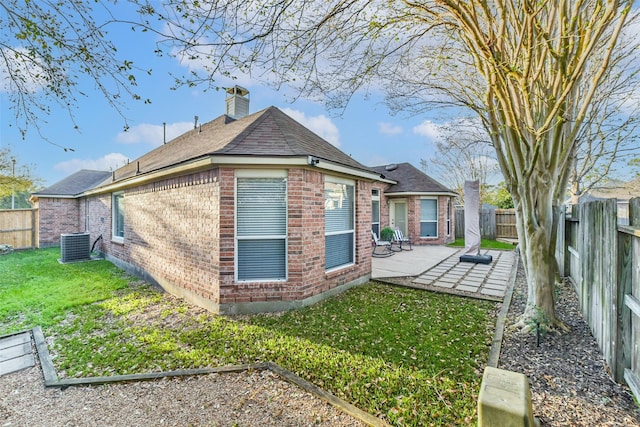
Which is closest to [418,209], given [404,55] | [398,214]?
[398,214]

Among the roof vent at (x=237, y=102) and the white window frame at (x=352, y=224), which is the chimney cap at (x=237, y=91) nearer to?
the roof vent at (x=237, y=102)

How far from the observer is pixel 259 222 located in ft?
17.6

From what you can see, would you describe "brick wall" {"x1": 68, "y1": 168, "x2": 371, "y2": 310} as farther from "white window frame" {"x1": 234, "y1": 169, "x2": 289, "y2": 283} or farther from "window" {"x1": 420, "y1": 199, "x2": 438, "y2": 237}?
"window" {"x1": 420, "y1": 199, "x2": 438, "y2": 237}

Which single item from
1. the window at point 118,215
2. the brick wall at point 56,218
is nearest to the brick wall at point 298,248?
the window at point 118,215

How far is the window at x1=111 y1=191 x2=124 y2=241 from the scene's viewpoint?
9.79 meters

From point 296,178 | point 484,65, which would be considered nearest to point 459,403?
point 296,178

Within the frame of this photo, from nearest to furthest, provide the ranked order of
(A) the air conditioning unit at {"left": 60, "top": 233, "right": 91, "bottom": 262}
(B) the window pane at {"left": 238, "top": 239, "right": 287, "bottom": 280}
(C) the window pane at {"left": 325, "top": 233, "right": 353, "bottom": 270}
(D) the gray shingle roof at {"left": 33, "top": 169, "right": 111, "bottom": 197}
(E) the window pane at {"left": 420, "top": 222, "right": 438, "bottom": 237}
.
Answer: (B) the window pane at {"left": 238, "top": 239, "right": 287, "bottom": 280} → (C) the window pane at {"left": 325, "top": 233, "right": 353, "bottom": 270} → (A) the air conditioning unit at {"left": 60, "top": 233, "right": 91, "bottom": 262} → (E) the window pane at {"left": 420, "top": 222, "right": 438, "bottom": 237} → (D) the gray shingle roof at {"left": 33, "top": 169, "right": 111, "bottom": 197}

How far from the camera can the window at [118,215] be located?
9.79m

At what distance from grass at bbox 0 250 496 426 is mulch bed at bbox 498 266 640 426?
42 centimetres

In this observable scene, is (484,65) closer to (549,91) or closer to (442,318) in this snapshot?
(549,91)

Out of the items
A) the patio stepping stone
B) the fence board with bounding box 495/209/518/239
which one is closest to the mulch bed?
the patio stepping stone

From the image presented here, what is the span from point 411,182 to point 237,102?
9.82 metres

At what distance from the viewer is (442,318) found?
16.1 feet

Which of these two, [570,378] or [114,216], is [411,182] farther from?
[114,216]
